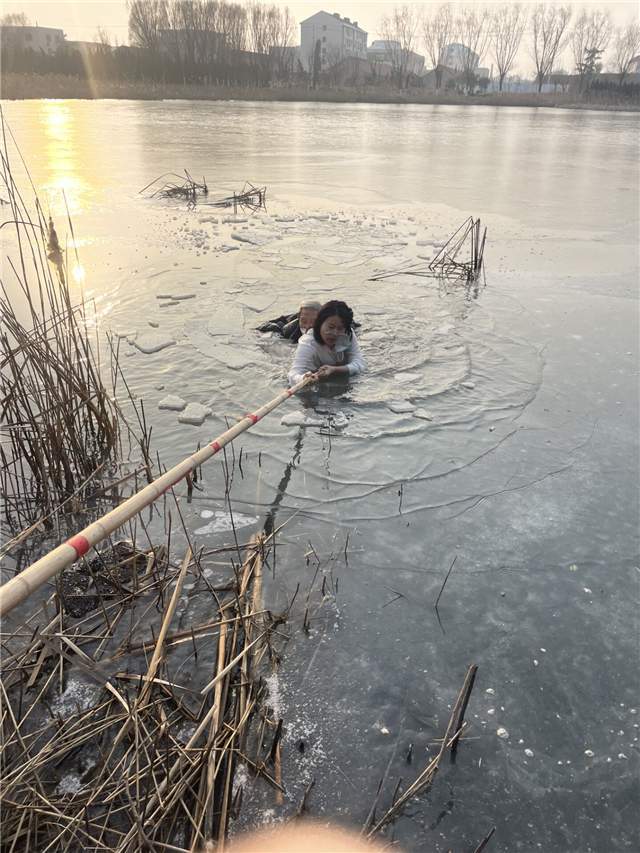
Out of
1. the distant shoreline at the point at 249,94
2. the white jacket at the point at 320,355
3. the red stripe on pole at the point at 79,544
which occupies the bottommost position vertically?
the white jacket at the point at 320,355

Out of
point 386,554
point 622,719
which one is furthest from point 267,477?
point 622,719

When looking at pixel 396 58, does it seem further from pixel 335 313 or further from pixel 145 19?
pixel 335 313

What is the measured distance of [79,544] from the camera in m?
1.80

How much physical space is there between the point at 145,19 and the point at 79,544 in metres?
71.1

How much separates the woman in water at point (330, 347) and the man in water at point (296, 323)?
0.31 meters

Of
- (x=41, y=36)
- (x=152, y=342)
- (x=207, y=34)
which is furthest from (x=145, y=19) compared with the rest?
(x=152, y=342)

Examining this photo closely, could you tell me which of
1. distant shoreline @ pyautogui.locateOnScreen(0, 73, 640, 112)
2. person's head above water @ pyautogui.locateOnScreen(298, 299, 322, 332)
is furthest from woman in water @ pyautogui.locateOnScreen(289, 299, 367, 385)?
distant shoreline @ pyautogui.locateOnScreen(0, 73, 640, 112)

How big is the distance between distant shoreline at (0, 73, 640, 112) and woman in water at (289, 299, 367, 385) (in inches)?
1544

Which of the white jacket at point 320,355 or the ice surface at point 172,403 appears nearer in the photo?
the ice surface at point 172,403

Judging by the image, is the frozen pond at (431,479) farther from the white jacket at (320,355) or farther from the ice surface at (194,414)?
the white jacket at (320,355)

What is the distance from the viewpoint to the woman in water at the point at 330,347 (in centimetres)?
497

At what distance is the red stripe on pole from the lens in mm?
1775

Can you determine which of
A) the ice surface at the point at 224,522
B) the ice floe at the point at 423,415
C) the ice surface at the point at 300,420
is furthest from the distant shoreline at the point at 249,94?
the ice surface at the point at 224,522

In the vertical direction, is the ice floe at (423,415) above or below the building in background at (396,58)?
below
